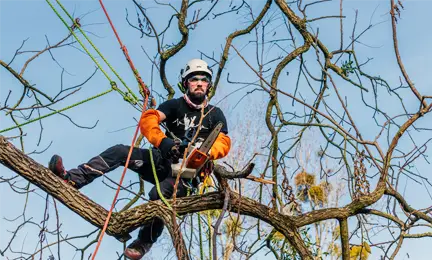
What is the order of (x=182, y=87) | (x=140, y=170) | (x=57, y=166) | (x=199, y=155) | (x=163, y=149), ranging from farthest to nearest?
(x=182, y=87)
(x=140, y=170)
(x=163, y=149)
(x=57, y=166)
(x=199, y=155)

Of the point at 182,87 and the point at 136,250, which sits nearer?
the point at 136,250

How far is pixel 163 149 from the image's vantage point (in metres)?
4.28

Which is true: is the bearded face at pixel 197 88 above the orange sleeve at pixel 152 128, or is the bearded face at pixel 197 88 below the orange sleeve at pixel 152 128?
above

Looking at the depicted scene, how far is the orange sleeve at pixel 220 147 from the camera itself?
14.5 feet

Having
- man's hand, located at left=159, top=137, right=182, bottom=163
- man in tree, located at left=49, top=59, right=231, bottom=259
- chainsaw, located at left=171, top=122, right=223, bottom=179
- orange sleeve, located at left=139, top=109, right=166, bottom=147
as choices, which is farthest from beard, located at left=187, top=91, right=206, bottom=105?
chainsaw, located at left=171, top=122, right=223, bottom=179

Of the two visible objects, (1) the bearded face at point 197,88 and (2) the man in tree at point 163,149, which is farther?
(1) the bearded face at point 197,88

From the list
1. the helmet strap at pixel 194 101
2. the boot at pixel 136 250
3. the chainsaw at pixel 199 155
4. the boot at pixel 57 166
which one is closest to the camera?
the chainsaw at pixel 199 155

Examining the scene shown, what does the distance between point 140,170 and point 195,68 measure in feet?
2.43

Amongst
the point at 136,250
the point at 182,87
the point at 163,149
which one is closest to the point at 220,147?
the point at 163,149

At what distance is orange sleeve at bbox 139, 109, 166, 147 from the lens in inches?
173

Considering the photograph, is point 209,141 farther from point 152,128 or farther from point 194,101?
point 194,101

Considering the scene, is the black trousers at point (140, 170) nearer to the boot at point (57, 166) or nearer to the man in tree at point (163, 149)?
the man in tree at point (163, 149)

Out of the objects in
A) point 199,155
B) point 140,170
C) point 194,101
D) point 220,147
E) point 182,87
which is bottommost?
point 199,155

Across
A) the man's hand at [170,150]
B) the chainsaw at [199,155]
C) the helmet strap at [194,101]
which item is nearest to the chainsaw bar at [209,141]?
the chainsaw at [199,155]
